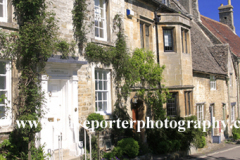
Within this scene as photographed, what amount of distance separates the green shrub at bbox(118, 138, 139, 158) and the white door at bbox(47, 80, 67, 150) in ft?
8.66

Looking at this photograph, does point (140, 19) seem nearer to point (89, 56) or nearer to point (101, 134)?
point (89, 56)

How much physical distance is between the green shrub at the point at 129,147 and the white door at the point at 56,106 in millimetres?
2639

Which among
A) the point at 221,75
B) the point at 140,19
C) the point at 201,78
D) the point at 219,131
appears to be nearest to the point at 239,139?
the point at 219,131

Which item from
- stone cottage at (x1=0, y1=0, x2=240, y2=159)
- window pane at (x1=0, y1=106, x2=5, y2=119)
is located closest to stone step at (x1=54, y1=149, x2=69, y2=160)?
stone cottage at (x1=0, y1=0, x2=240, y2=159)

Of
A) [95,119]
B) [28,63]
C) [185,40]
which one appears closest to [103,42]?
[95,119]

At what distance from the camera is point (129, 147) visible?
10633mm

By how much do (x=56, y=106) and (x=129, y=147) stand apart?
11.3 feet

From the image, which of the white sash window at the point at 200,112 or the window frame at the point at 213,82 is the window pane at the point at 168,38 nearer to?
the white sash window at the point at 200,112

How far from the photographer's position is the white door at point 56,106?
9.10 meters

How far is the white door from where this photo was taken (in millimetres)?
9102

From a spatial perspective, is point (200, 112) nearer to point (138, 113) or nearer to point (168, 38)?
point (168, 38)

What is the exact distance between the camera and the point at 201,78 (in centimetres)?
1883

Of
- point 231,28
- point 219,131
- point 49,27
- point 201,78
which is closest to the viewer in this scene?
point 49,27

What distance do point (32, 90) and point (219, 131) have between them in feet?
56.2
